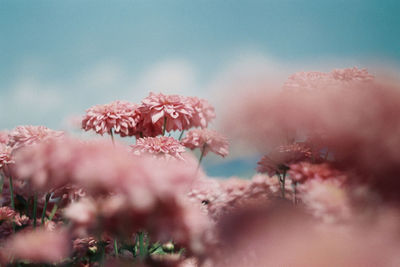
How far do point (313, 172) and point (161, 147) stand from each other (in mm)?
184

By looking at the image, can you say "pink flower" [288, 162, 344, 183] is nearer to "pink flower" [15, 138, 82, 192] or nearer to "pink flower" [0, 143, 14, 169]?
"pink flower" [15, 138, 82, 192]

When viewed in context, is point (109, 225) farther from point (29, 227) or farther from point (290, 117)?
point (29, 227)

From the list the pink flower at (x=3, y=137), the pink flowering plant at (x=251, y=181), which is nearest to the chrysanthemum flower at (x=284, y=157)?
the pink flowering plant at (x=251, y=181)

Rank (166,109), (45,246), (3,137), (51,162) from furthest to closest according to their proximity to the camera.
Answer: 1. (3,137)
2. (166,109)
3. (45,246)
4. (51,162)

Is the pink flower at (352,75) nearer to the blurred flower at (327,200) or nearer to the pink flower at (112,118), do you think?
the blurred flower at (327,200)

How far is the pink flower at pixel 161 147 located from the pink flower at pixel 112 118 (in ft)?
0.30

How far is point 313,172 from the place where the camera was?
32cm

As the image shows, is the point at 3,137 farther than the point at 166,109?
Yes

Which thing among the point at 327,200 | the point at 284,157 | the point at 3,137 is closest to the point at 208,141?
the point at 284,157

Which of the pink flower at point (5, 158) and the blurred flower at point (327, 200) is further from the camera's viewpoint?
the pink flower at point (5, 158)

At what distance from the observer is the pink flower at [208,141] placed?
535 mm

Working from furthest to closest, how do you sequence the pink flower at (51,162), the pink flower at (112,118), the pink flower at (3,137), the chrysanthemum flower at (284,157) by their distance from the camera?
the pink flower at (3,137) → the pink flower at (112,118) → the chrysanthemum flower at (284,157) → the pink flower at (51,162)

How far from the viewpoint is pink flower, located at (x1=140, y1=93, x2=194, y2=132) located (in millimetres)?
494

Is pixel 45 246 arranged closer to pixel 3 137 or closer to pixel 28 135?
pixel 28 135
